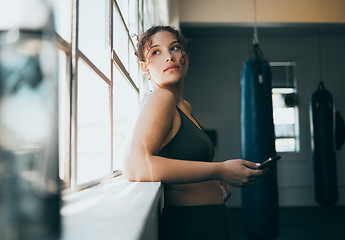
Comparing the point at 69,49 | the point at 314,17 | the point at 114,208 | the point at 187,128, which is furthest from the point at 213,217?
the point at 314,17

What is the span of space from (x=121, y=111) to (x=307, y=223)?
367cm

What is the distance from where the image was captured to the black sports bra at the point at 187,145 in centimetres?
80

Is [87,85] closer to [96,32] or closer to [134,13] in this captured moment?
[96,32]

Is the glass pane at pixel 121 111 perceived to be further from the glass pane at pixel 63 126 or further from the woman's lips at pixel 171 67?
the glass pane at pixel 63 126

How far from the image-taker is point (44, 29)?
0.23 m

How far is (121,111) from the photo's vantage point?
156 cm

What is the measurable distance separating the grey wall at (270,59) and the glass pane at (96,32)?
13.1ft

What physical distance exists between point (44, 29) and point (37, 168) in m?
0.11

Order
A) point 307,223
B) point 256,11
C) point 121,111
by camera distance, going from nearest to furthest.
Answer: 1. point 121,111
2. point 256,11
3. point 307,223

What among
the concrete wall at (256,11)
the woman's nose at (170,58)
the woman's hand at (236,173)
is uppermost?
the concrete wall at (256,11)

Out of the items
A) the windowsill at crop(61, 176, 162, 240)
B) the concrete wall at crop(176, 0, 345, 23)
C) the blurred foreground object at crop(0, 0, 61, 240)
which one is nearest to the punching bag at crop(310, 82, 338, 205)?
the concrete wall at crop(176, 0, 345, 23)

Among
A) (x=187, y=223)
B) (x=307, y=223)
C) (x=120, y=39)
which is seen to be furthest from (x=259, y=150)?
(x=307, y=223)

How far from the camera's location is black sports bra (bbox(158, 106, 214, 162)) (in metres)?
0.80

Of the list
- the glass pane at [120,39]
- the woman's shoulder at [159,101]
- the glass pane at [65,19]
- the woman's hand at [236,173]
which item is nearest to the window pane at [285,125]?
the glass pane at [120,39]
